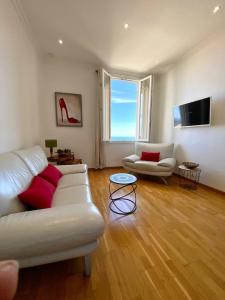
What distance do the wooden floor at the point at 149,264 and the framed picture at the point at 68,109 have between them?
2641 mm

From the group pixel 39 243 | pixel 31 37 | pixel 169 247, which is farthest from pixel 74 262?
pixel 31 37

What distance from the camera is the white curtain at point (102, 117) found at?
406 centimetres

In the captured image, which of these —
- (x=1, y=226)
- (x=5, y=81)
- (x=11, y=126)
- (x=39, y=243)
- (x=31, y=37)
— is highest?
(x=31, y=37)

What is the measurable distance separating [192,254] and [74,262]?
3.65 ft

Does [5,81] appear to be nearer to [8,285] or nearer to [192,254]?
[8,285]

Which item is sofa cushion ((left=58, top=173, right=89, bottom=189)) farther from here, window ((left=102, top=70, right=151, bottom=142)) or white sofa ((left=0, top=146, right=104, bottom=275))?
window ((left=102, top=70, right=151, bottom=142))

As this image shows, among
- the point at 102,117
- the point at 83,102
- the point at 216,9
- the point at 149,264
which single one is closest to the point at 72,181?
the point at 149,264

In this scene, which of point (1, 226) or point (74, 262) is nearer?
point (1, 226)

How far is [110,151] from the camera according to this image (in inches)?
179

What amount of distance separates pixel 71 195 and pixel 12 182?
0.62 m

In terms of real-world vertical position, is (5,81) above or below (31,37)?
below

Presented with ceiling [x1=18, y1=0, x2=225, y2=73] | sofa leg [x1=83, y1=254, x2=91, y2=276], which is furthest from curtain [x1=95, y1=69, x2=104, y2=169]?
sofa leg [x1=83, y1=254, x2=91, y2=276]

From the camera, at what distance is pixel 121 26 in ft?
8.39

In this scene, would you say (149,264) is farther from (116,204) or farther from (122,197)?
(122,197)
